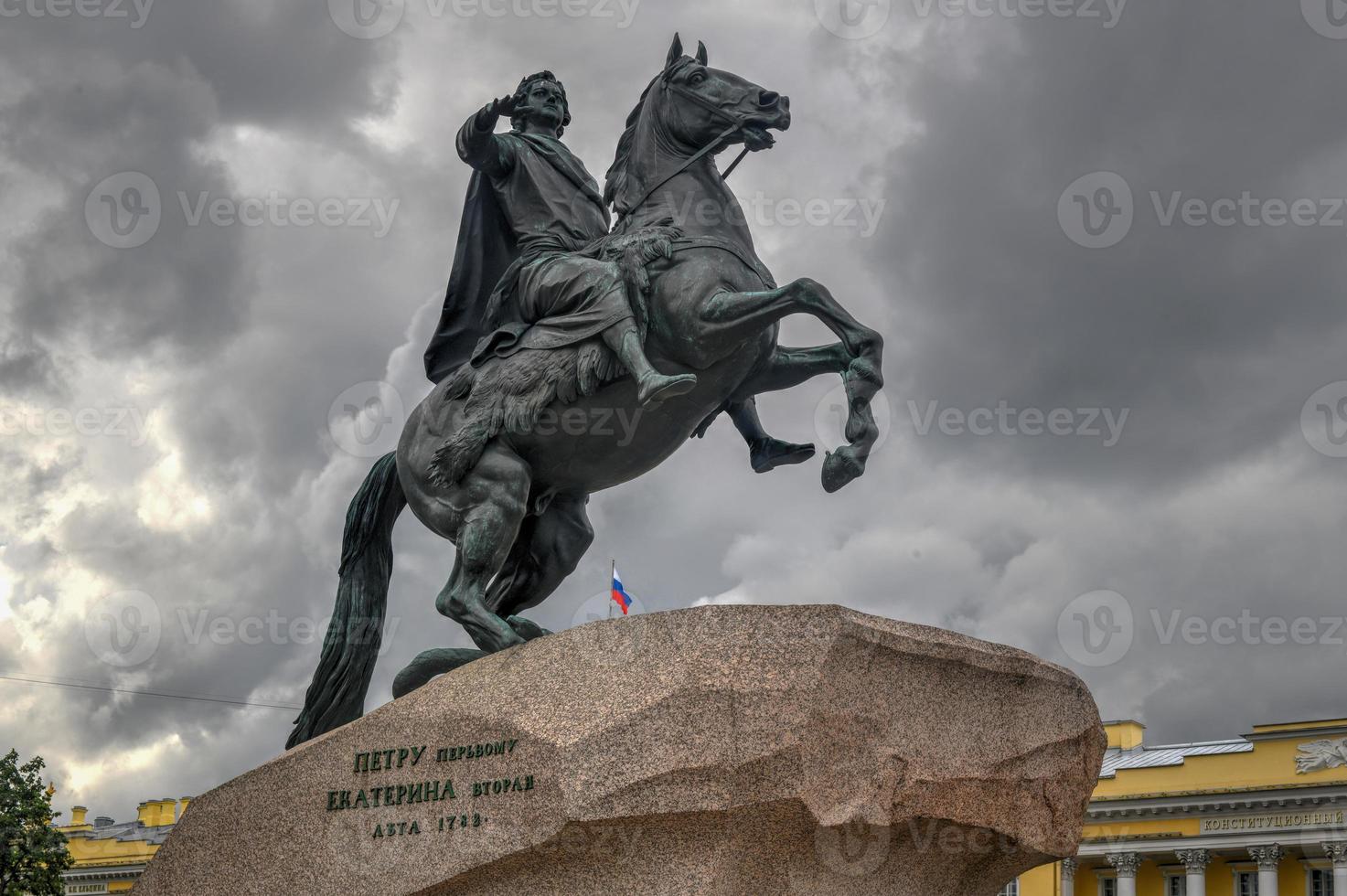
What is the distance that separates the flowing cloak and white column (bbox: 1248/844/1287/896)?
157 ft

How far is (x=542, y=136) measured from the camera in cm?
1017

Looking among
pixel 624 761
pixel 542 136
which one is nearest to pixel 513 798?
pixel 624 761

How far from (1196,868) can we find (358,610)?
4910 centimetres

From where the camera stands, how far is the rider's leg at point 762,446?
929 cm

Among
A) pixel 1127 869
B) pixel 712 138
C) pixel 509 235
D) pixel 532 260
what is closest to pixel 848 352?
pixel 712 138

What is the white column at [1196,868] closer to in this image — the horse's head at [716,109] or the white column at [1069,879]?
the white column at [1069,879]

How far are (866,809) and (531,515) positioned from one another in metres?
3.32

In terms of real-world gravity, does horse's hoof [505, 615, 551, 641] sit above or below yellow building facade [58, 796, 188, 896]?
below

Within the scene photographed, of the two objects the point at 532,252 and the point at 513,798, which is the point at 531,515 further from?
the point at 513,798

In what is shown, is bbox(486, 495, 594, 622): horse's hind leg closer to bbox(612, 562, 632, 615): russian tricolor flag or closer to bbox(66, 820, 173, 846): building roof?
bbox(612, 562, 632, 615): russian tricolor flag

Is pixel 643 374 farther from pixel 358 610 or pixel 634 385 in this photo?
pixel 358 610

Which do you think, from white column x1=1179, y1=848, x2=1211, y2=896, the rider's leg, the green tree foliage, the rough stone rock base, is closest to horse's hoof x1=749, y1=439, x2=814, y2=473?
the rider's leg

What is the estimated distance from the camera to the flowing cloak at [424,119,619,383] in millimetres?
9133

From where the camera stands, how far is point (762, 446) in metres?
9.36
